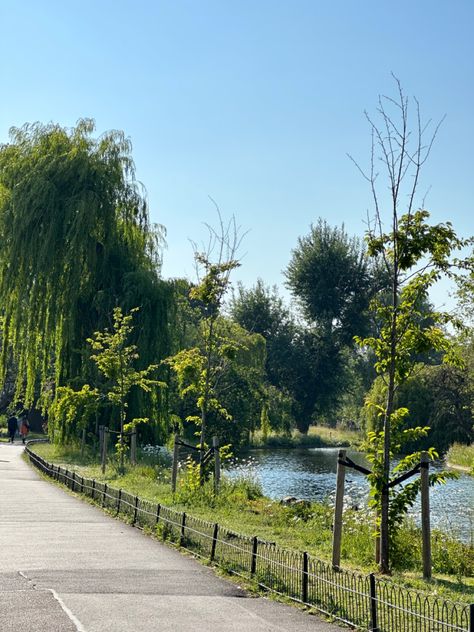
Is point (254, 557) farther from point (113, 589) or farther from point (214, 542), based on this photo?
point (113, 589)

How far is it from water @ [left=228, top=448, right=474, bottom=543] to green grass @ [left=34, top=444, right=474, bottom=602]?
59.9 inches

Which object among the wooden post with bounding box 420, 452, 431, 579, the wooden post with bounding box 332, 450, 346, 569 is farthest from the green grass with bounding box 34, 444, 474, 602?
the wooden post with bounding box 332, 450, 346, 569

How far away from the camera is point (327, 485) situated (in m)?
32.9

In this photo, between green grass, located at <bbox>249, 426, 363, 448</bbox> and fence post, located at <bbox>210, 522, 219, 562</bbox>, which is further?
green grass, located at <bbox>249, 426, 363, 448</bbox>

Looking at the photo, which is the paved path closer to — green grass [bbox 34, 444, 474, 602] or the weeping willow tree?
green grass [bbox 34, 444, 474, 602]

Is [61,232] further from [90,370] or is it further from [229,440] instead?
[229,440]

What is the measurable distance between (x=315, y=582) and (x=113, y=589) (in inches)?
90.6

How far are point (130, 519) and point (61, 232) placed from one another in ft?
63.5

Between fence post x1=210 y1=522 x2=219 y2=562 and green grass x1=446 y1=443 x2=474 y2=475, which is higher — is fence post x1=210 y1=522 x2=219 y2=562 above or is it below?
below

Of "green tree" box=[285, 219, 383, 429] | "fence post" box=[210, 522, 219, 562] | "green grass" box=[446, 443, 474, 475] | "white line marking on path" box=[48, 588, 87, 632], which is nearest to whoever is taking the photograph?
"white line marking on path" box=[48, 588, 87, 632]

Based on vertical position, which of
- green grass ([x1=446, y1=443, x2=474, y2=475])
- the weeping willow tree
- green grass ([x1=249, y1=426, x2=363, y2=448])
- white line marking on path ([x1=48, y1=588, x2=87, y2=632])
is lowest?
white line marking on path ([x1=48, y1=588, x2=87, y2=632])

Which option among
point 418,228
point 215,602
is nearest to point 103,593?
point 215,602

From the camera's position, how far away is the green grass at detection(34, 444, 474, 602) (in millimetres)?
12531

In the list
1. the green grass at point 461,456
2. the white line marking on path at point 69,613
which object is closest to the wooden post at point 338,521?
the white line marking on path at point 69,613
